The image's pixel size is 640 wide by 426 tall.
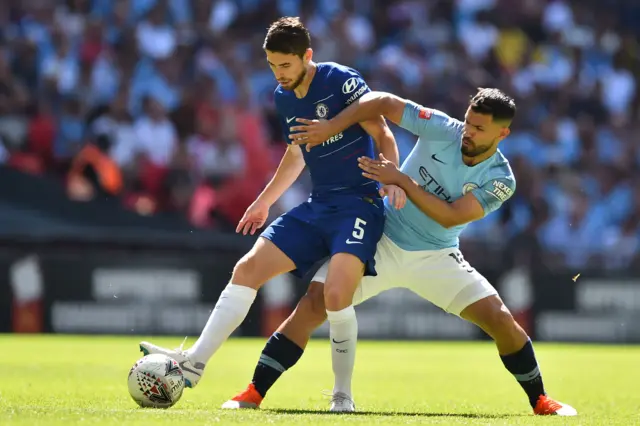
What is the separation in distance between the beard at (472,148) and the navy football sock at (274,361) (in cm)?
156

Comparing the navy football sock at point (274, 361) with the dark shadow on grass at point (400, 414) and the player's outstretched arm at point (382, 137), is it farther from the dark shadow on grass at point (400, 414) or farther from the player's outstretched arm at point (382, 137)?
the player's outstretched arm at point (382, 137)

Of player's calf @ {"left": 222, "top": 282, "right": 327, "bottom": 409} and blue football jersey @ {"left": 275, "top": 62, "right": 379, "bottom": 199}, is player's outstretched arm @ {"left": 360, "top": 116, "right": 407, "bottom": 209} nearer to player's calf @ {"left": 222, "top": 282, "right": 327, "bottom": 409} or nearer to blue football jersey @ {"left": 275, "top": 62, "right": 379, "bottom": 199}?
blue football jersey @ {"left": 275, "top": 62, "right": 379, "bottom": 199}

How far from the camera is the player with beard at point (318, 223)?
6.88 m

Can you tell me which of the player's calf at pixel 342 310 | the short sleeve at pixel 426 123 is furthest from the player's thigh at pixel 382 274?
the short sleeve at pixel 426 123

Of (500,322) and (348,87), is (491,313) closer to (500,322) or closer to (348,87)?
(500,322)

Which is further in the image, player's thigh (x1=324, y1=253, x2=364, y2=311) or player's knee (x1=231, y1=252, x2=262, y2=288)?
player's knee (x1=231, y1=252, x2=262, y2=288)

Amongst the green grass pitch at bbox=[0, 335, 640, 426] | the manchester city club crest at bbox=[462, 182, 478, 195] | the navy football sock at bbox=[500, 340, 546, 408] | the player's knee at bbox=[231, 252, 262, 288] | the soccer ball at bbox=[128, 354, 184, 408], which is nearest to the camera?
the green grass pitch at bbox=[0, 335, 640, 426]

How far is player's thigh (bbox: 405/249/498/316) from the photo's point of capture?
7.25 m

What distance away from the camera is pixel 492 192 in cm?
707

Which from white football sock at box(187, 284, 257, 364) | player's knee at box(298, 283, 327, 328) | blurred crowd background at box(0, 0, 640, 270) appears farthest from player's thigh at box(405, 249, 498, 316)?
blurred crowd background at box(0, 0, 640, 270)

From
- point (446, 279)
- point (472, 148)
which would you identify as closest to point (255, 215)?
point (446, 279)

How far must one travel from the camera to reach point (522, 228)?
17.0 meters

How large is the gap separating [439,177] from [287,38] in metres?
1.28

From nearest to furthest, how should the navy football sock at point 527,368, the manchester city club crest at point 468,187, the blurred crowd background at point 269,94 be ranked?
the manchester city club crest at point 468,187
the navy football sock at point 527,368
the blurred crowd background at point 269,94
